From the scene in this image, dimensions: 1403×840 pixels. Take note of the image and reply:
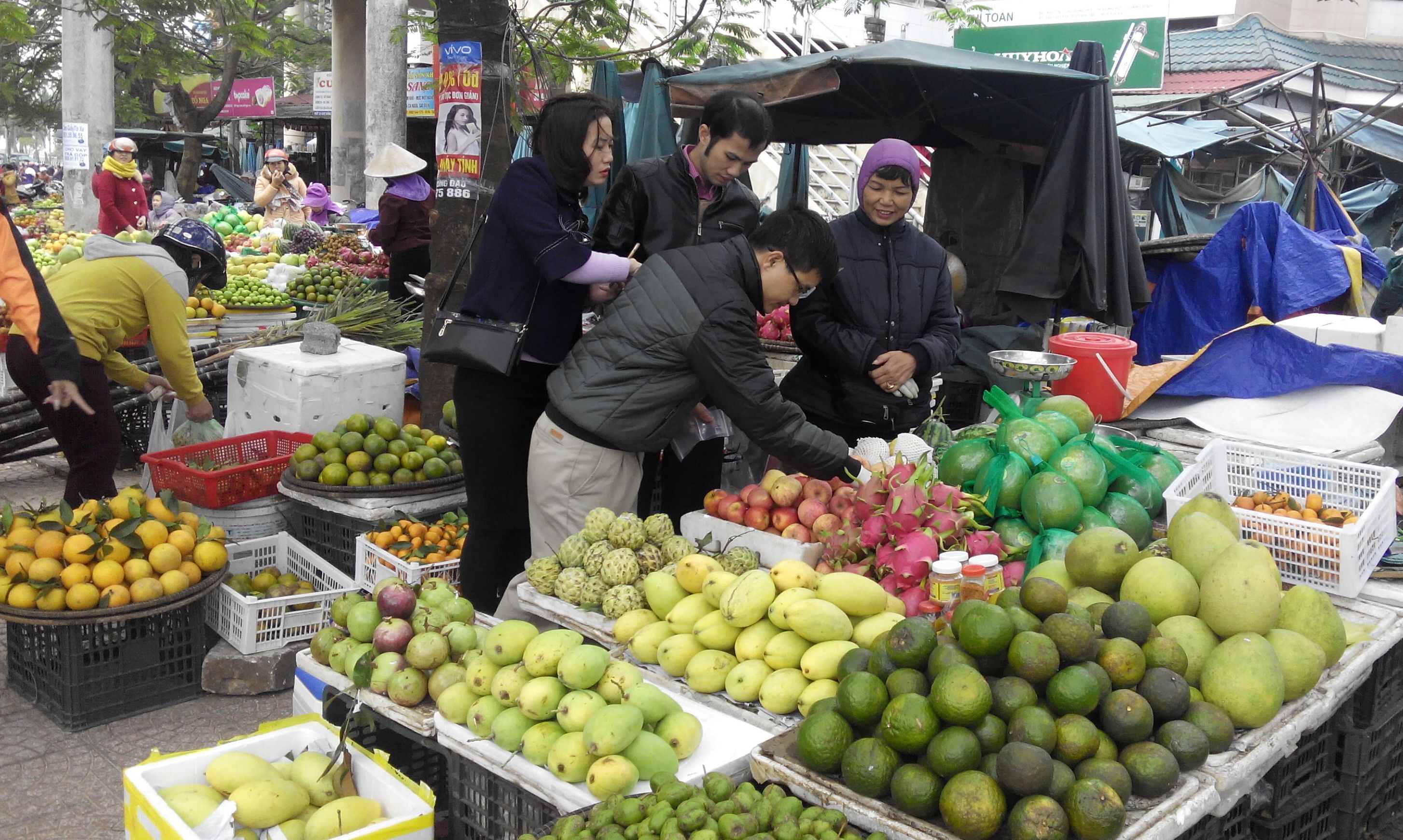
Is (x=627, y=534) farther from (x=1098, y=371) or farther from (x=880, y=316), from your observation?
(x=1098, y=371)

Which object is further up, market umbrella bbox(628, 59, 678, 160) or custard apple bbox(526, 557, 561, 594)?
market umbrella bbox(628, 59, 678, 160)

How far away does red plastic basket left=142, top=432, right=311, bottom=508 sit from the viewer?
4793mm

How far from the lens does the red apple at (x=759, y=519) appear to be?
10.5 ft

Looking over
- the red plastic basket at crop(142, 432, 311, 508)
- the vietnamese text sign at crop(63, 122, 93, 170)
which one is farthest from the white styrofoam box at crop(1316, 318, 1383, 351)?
the vietnamese text sign at crop(63, 122, 93, 170)

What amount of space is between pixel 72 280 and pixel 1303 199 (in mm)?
10324

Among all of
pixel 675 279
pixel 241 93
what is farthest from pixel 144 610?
pixel 241 93

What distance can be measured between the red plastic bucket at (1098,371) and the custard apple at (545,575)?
110 inches

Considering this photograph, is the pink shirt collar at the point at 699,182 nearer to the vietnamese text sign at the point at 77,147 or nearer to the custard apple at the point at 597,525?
the custard apple at the point at 597,525

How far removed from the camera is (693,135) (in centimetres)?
642

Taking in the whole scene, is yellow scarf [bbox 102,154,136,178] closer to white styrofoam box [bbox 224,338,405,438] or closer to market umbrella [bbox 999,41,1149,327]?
white styrofoam box [bbox 224,338,405,438]

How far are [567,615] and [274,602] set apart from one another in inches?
72.4

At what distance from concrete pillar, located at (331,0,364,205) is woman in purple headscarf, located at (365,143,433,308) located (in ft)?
31.3

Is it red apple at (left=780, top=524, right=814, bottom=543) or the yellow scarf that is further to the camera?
the yellow scarf

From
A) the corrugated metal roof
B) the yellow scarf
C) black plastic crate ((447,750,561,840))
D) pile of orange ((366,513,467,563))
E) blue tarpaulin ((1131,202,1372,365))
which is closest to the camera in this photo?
black plastic crate ((447,750,561,840))
